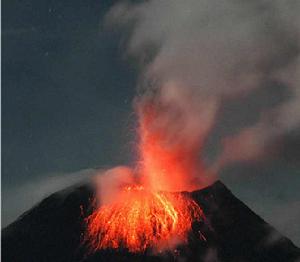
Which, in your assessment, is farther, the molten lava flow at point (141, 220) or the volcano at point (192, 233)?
the volcano at point (192, 233)

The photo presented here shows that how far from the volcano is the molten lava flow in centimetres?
290

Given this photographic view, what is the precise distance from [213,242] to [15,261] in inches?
2052

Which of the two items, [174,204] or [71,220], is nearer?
[174,204]

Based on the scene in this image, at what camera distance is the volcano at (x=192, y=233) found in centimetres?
16412

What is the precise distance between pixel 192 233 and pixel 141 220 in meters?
13.8

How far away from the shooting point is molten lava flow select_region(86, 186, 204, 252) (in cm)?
15738

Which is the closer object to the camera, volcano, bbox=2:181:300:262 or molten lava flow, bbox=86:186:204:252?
molten lava flow, bbox=86:186:204:252

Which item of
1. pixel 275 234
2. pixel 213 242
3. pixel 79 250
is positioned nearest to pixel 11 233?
pixel 79 250

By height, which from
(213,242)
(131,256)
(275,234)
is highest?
(131,256)

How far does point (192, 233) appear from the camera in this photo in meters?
163

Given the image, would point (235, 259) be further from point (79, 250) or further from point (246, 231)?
point (79, 250)

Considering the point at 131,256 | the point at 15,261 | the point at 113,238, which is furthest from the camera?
the point at 15,261

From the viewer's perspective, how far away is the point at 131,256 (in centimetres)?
14700

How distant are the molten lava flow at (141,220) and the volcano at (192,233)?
290 cm
